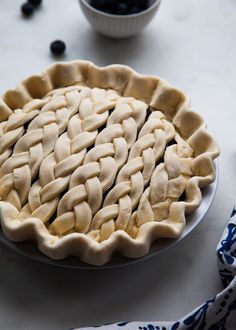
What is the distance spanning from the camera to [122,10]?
1.62m

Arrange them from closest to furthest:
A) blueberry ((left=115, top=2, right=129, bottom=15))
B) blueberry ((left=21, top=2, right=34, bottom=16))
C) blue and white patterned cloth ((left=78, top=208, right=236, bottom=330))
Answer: blue and white patterned cloth ((left=78, top=208, right=236, bottom=330)), blueberry ((left=115, top=2, right=129, bottom=15)), blueberry ((left=21, top=2, right=34, bottom=16))

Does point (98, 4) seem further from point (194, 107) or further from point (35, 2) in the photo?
point (194, 107)

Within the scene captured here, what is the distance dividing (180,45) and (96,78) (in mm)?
397

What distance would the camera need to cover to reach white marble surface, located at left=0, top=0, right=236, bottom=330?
47.6 inches

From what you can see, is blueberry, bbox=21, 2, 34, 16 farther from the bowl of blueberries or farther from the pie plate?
the pie plate

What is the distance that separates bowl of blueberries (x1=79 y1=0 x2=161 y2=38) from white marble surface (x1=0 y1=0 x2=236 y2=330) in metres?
0.08

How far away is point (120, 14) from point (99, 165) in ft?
1.86

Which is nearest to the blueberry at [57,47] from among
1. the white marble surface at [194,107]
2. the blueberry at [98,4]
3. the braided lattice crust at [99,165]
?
the white marble surface at [194,107]

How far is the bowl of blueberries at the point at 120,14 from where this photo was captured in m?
1.63

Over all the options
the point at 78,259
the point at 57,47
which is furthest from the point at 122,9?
the point at 78,259

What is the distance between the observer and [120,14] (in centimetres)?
164

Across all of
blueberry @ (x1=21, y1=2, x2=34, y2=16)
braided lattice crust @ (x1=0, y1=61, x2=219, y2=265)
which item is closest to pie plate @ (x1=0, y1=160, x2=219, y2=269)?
braided lattice crust @ (x1=0, y1=61, x2=219, y2=265)

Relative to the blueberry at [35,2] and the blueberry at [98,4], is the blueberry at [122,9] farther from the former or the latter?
the blueberry at [35,2]

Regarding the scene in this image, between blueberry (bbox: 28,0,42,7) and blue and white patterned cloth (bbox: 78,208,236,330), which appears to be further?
blueberry (bbox: 28,0,42,7)
